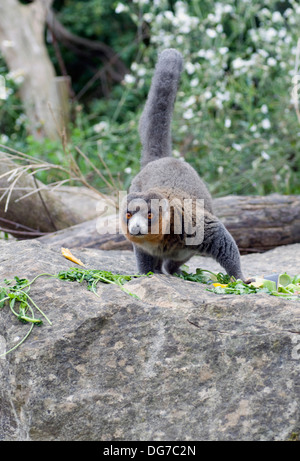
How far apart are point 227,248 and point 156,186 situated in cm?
77

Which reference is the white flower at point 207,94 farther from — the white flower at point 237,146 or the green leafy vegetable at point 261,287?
the green leafy vegetable at point 261,287

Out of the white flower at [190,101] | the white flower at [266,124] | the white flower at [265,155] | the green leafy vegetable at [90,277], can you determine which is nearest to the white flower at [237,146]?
the white flower at [265,155]

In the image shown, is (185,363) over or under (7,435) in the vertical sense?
over

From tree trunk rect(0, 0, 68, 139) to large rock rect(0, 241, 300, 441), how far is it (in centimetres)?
835

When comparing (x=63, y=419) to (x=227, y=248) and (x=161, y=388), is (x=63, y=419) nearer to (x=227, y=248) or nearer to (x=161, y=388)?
(x=161, y=388)

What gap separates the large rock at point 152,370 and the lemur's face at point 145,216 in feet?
2.69

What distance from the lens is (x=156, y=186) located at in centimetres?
443

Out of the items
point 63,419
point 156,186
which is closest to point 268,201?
point 156,186

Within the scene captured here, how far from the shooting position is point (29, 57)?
11.2 meters

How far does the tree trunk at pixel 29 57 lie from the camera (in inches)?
428

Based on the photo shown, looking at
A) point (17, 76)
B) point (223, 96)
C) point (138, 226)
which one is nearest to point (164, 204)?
point (138, 226)

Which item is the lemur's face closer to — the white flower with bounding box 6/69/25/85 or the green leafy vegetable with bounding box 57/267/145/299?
the green leafy vegetable with bounding box 57/267/145/299

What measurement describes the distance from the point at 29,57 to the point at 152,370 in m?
9.72

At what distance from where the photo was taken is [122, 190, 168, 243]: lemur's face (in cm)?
386
